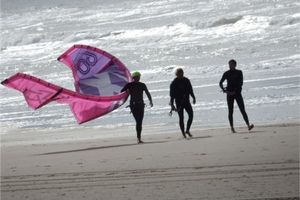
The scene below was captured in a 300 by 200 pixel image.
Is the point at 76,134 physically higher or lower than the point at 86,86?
lower

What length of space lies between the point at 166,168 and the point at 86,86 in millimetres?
4655

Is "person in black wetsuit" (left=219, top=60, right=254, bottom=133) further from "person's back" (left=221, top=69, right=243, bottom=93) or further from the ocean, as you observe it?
the ocean

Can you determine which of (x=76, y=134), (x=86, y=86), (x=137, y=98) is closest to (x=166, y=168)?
(x=137, y=98)

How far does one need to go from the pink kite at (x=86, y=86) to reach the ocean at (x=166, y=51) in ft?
4.32

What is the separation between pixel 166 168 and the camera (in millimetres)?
8648

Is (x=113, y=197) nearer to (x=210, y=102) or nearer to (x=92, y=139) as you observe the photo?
(x=92, y=139)

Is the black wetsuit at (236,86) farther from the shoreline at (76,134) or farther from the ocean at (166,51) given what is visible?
the ocean at (166,51)

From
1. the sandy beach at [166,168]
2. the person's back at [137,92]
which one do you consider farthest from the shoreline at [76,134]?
the person's back at [137,92]

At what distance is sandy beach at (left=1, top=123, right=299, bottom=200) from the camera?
7172mm

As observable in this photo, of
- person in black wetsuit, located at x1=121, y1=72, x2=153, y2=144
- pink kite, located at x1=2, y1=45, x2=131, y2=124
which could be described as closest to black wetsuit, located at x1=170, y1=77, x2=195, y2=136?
person in black wetsuit, located at x1=121, y1=72, x2=153, y2=144

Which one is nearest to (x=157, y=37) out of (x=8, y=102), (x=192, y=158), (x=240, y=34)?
(x=240, y=34)

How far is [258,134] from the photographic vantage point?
11.3 metres

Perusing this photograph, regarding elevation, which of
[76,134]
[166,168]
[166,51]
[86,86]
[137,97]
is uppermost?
[86,86]

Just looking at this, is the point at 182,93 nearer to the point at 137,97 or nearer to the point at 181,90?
the point at 181,90
